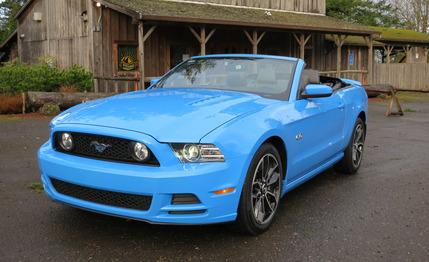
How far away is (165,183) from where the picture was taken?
3.62m

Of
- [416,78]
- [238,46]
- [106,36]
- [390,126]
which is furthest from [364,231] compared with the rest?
[416,78]

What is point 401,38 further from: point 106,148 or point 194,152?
point 106,148

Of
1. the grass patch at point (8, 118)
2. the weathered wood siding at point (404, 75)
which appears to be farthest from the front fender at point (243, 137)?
the weathered wood siding at point (404, 75)

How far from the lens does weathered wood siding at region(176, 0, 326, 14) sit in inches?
908

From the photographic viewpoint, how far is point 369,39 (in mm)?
23891

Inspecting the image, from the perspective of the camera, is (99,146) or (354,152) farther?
(354,152)

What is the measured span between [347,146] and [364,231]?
7.03 feet

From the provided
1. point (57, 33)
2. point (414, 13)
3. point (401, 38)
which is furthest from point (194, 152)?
point (414, 13)

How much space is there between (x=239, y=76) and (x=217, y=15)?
1383cm

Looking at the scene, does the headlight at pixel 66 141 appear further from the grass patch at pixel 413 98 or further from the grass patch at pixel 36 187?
the grass patch at pixel 413 98

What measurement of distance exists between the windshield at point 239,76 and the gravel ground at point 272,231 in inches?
49.6

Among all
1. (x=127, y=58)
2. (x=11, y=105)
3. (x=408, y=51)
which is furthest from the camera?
(x=408, y=51)

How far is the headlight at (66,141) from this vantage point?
411 cm

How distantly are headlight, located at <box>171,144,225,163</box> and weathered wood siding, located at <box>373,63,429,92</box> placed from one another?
27.3 meters
